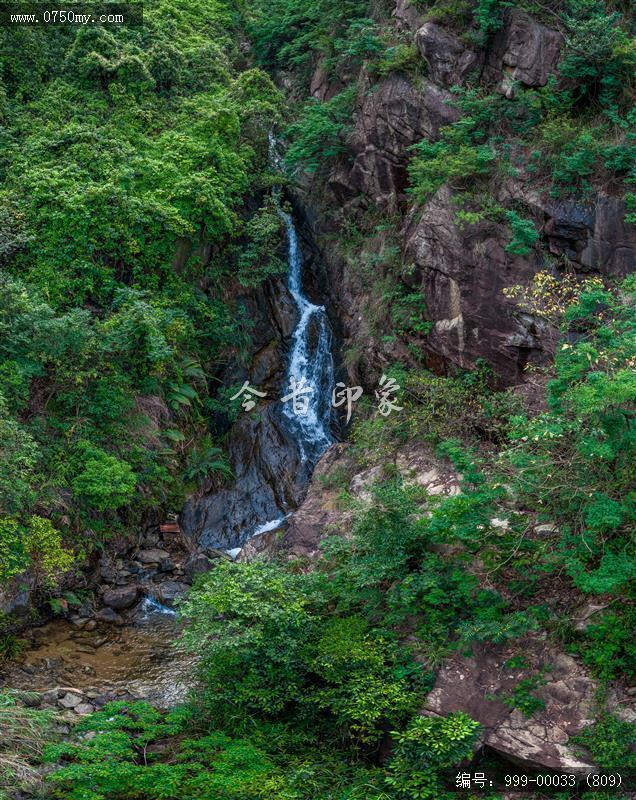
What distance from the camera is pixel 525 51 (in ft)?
40.4

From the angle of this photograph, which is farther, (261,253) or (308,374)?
(261,253)

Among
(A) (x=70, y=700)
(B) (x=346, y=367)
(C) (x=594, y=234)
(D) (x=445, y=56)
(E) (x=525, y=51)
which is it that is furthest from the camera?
(B) (x=346, y=367)

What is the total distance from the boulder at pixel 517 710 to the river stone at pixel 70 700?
5.05 metres

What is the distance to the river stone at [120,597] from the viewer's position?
11.9 metres

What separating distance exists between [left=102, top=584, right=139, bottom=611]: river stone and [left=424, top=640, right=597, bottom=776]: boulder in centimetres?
624

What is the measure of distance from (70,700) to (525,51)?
1340cm

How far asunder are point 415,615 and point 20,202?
36.6 ft

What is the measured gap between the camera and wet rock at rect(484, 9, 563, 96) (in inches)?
481

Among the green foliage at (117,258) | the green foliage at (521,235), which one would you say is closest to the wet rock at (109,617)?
the green foliage at (117,258)

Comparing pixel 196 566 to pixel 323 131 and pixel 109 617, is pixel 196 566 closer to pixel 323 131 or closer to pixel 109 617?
pixel 109 617

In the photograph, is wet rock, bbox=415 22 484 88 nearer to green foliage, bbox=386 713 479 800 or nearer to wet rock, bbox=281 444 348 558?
wet rock, bbox=281 444 348 558

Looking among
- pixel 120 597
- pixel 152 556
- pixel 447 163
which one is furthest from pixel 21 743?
pixel 447 163

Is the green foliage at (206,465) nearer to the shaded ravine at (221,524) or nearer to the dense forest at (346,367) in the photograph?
the dense forest at (346,367)

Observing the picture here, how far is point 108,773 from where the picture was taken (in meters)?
7.16
